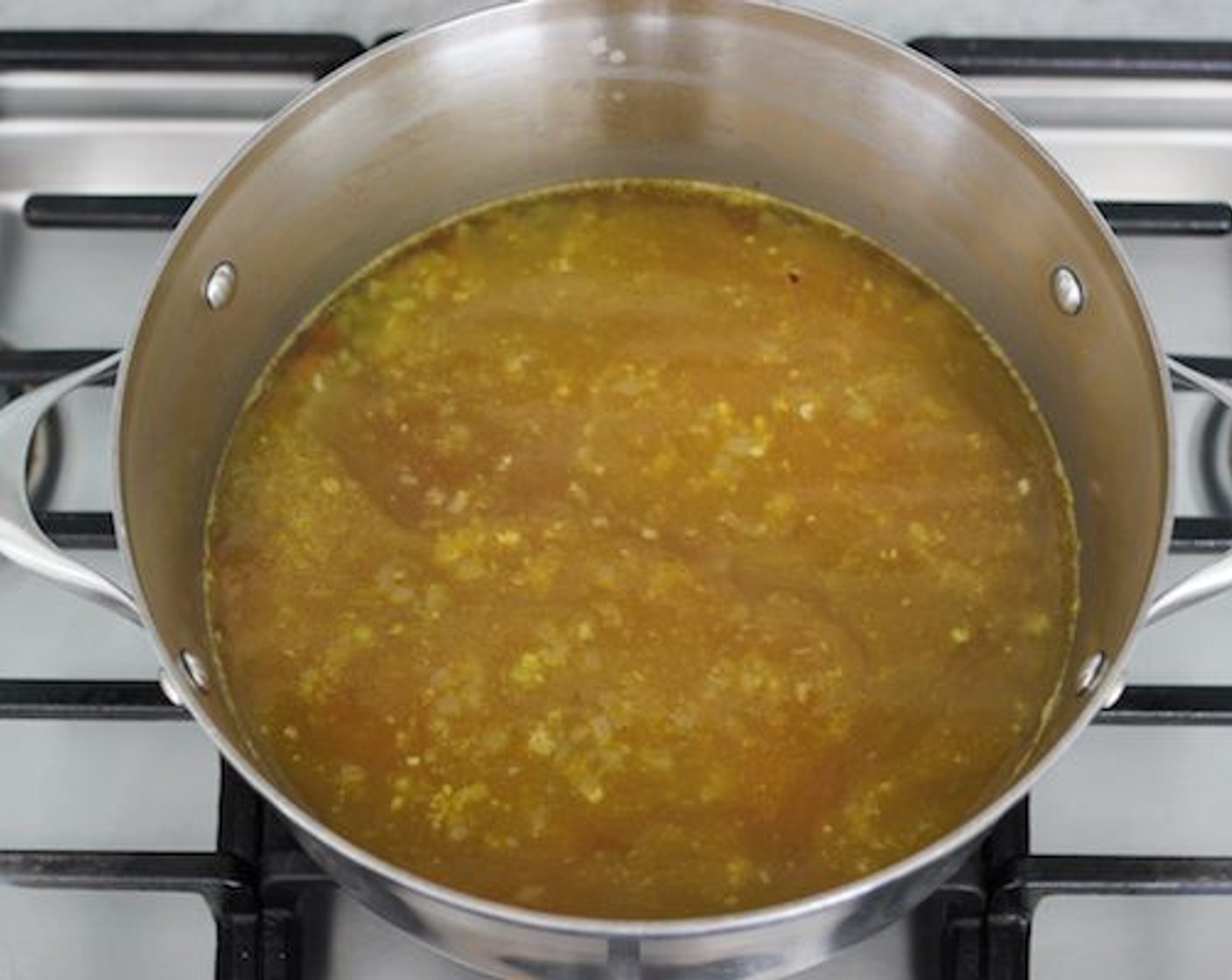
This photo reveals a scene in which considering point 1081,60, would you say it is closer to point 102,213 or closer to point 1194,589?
point 1194,589

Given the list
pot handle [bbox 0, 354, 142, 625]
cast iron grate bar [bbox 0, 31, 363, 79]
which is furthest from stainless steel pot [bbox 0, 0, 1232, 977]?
cast iron grate bar [bbox 0, 31, 363, 79]

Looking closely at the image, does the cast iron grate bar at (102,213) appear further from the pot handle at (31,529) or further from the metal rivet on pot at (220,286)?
the pot handle at (31,529)

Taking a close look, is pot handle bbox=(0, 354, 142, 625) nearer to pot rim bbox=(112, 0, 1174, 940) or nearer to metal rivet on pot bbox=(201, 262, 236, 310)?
pot rim bbox=(112, 0, 1174, 940)

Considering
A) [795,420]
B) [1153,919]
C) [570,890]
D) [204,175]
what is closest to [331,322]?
[204,175]

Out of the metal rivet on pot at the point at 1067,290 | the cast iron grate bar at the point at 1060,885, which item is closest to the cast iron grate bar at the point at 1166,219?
the metal rivet on pot at the point at 1067,290

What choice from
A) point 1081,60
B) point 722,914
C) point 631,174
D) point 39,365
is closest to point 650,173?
point 631,174

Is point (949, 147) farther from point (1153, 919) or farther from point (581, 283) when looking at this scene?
point (1153, 919)
